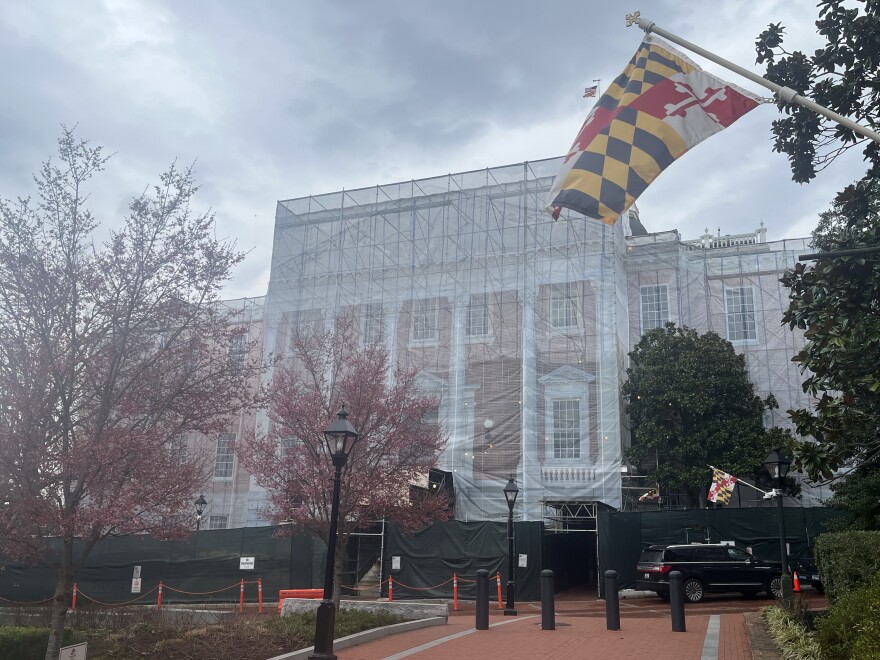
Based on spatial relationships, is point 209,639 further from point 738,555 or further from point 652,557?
point 738,555

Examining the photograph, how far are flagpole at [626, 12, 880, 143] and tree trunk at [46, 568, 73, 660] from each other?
35.7ft

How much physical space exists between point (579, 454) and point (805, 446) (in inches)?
732

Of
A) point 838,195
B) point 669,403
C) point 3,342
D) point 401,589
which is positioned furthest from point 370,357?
point 669,403

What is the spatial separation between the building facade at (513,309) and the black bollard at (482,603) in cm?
1176

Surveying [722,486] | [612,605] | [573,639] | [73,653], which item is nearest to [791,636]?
[573,639]

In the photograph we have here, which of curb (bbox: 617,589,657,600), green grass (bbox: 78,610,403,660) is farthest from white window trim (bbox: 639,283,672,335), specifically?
green grass (bbox: 78,610,403,660)

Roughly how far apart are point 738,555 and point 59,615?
1683 centimetres

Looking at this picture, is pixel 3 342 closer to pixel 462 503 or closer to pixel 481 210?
pixel 462 503

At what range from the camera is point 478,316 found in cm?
3019

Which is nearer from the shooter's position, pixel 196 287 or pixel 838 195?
pixel 838 195

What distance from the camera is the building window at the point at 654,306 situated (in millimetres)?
33781

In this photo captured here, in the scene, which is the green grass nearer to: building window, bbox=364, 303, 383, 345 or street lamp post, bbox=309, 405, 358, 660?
street lamp post, bbox=309, 405, 358, 660

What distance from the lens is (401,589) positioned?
73.9ft

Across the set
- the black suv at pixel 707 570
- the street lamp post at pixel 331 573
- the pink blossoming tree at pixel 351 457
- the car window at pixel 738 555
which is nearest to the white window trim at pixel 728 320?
the car window at pixel 738 555
